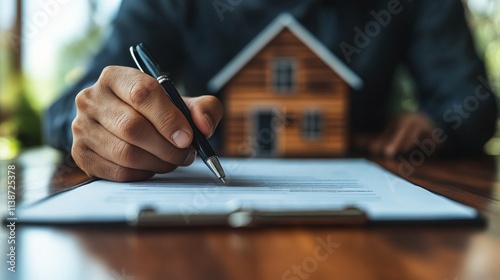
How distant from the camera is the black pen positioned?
0.49 m

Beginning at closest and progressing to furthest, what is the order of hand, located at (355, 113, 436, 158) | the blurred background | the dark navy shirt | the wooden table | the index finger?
the wooden table, the index finger, hand, located at (355, 113, 436, 158), the dark navy shirt, the blurred background

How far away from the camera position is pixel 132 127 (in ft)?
1.63

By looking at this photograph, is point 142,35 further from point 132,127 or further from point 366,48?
point 132,127

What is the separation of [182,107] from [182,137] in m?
0.04

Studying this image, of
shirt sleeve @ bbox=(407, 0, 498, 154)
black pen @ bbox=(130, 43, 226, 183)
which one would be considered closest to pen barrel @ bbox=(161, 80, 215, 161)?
black pen @ bbox=(130, 43, 226, 183)

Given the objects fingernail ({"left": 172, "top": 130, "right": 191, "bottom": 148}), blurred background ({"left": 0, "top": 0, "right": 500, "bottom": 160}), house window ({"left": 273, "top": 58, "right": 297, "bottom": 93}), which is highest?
fingernail ({"left": 172, "top": 130, "right": 191, "bottom": 148})

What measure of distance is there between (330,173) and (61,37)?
83.7 inches

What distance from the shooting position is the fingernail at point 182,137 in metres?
0.48

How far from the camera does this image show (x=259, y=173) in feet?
1.92

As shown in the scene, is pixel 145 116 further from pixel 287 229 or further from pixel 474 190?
pixel 474 190

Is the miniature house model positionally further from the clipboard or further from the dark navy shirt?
the clipboard

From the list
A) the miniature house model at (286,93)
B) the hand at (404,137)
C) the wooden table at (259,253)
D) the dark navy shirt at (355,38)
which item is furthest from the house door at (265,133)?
the wooden table at (259,253)

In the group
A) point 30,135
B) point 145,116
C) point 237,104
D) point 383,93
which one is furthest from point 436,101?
point 30,135

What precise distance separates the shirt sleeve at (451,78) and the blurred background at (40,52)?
1122 mm
